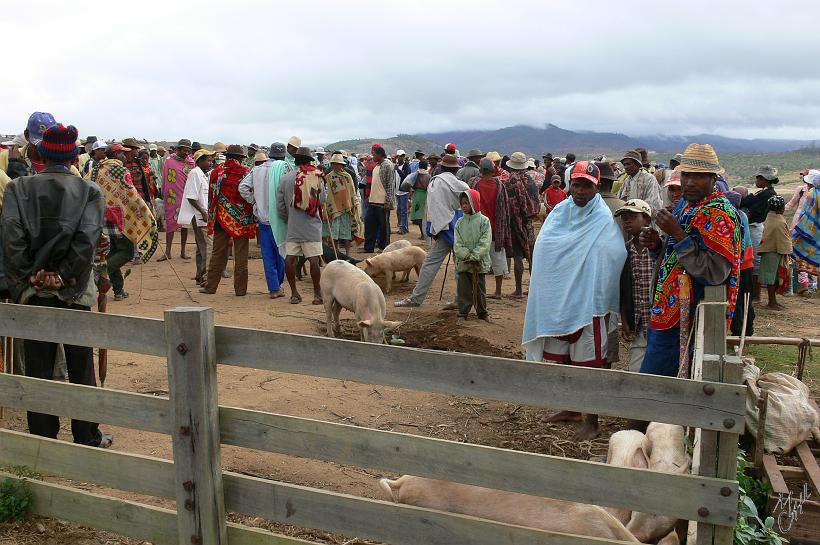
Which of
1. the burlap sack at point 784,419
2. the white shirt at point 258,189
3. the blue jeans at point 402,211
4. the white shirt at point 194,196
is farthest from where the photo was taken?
the blue jeans at point 402,211

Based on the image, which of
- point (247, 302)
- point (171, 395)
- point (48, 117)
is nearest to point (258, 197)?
point (247, 302)

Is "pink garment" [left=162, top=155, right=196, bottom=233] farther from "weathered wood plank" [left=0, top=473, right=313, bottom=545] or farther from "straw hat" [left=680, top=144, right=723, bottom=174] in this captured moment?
"straw hat" [left=680, top=144, right=723, bottom=174]

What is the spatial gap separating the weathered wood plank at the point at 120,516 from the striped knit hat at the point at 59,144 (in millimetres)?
1820

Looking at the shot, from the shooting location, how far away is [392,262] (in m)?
11.3

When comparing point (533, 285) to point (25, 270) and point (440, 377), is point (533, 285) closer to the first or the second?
point (440, 377)

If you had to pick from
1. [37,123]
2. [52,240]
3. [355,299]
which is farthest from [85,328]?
[355,299]

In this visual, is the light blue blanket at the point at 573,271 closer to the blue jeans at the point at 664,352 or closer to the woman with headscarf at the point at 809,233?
the blue jeans at the point at 664,352

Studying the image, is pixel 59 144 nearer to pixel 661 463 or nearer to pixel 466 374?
pixel 466 374

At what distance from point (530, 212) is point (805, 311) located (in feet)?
14.3

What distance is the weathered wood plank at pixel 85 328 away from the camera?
10.7 ft

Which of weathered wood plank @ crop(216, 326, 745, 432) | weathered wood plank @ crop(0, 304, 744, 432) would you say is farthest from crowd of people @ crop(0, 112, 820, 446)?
weathered wood plank @ crop(216, 326, 745, 432)

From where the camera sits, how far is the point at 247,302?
10102 mm

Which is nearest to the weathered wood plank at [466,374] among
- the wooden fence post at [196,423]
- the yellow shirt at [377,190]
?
the wooden fence post at [196,423]

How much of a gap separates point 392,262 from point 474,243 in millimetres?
2571
